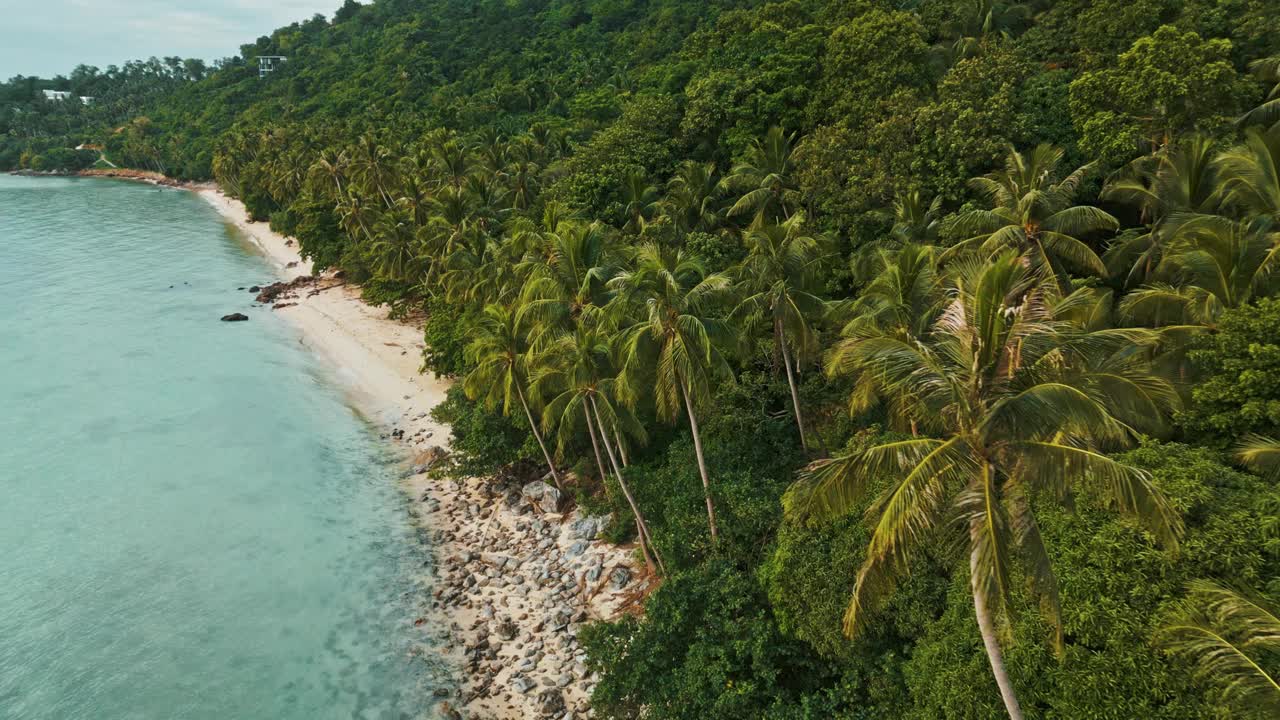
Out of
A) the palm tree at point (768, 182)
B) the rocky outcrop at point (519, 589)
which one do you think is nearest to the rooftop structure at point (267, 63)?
the palm tree at point (768, 182)

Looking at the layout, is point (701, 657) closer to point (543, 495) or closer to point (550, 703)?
point (550, 703)

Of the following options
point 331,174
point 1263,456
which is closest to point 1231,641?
point 1263,456

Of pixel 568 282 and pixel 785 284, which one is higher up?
pixel 785 284

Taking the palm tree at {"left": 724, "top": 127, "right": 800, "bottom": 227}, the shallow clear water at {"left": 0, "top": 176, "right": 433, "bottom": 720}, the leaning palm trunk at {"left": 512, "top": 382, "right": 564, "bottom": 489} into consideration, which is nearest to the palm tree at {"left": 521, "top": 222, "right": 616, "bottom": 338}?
the leaning palm trunk at {"left": 512, "top": 382, "right": 564, "bottom": 489}

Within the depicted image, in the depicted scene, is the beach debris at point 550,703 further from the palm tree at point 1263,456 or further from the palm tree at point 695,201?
the palm tree at point 695,201

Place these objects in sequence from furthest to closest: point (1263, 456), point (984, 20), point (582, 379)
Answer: point (984, 20) → point (582, 379) → point (1263, 456)

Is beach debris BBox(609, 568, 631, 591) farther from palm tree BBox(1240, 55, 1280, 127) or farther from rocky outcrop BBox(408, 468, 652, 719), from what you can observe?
palm tree BBox(1240, 55, 1280, 127)

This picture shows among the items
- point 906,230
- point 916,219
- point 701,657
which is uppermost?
point 916,219
